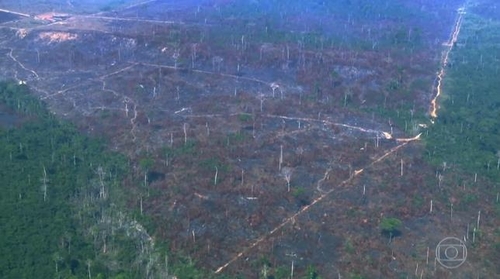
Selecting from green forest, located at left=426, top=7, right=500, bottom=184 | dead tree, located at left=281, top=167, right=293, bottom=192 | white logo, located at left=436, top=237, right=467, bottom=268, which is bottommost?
white logo, located at left=436, top=237, right=467, bottom=268

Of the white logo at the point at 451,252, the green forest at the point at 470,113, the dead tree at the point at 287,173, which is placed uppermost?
the green forest at the point at 470,113

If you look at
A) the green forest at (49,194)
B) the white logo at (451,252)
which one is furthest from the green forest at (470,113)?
the green forest at (49,194)

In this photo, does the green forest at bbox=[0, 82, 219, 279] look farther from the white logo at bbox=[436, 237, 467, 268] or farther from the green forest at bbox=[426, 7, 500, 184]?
the green forest at bbox=[426, 7, 500, 184]

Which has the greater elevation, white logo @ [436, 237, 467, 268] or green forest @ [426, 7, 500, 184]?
green forest @ [426, 7, 500, 184]

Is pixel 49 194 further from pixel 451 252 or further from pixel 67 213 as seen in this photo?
pixel 451 252

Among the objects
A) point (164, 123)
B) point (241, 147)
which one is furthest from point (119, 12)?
point (241, 147)

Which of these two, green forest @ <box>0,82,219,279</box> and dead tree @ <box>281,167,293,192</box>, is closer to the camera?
green forest @ <box>0,82,219,279</box>

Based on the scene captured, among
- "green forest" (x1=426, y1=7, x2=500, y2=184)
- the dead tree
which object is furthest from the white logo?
the dead tree

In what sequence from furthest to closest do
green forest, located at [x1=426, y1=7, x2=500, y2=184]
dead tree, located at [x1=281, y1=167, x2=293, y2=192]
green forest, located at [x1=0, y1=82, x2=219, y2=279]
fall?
green forest, located at [x1=426, y1=7, x2=500, y2=184] < dead tree, located at [x1=281, y1=167, x2=293, y2=192] < green forest, located at [x1=0, y1=82, x2=219, y2=279]

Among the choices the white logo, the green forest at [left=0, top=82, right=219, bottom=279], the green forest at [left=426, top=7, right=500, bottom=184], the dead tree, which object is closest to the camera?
the green forest at [left=0, top=82, right=219, bottom=279]

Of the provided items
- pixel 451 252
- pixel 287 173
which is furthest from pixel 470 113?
pixel 451 252

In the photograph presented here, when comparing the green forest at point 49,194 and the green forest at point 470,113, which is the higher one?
the green forest at point 470,113

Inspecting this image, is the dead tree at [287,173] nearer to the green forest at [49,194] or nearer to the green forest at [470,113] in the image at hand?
the green forest at [470,113]
